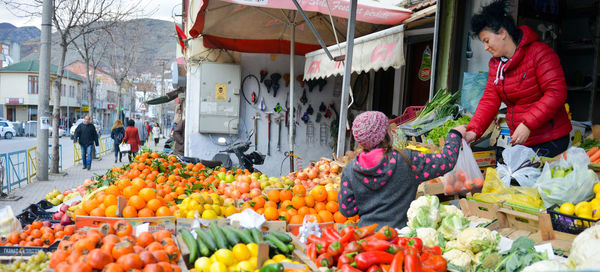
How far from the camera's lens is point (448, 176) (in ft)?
13.1

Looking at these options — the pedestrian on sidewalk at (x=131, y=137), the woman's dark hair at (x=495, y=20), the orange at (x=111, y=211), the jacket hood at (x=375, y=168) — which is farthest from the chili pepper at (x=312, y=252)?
the pedestrian on sidewalk at (x=131, y=137)

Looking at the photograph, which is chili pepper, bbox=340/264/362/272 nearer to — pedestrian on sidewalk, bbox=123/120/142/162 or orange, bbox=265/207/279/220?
orange, bbox=265/207/279/220

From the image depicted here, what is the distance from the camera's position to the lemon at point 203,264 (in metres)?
2.72

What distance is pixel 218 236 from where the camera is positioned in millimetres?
3031

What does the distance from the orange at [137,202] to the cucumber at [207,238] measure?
0.99 m

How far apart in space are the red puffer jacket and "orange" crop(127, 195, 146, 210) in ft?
9.92

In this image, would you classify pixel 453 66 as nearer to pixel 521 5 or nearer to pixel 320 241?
pixel 521 5

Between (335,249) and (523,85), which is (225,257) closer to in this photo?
(335,249)

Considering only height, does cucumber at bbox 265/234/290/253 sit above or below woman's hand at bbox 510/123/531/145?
below

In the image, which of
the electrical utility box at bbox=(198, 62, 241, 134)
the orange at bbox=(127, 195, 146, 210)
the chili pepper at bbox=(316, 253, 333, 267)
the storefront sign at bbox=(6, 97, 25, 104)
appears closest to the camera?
the chili pepper at bbox=(316, 253, 333, 267)

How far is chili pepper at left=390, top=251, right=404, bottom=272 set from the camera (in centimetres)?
225

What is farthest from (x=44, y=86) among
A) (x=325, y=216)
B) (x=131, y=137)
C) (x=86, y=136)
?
(x=325, y=216)

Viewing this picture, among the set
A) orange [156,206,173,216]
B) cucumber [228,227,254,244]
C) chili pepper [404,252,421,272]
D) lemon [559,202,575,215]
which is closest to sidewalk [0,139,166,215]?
orange [156,206,173,216]

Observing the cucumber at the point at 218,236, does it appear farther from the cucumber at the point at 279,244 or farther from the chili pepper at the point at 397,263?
the chili pepper at the point at 397,263
